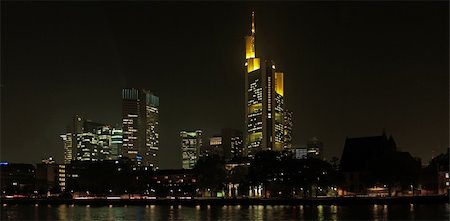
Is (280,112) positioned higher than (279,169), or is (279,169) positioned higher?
(280,112)

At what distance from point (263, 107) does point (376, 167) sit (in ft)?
268

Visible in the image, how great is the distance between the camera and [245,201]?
3428 inches

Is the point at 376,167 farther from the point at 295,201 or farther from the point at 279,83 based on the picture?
the point at 279,83

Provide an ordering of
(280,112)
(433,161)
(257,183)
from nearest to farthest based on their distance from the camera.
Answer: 1. (257,183)
2. (433,161)
3. (280,112)

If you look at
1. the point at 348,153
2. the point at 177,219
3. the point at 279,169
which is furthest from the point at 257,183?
the point at 177,219

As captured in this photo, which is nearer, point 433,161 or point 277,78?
point 433,161

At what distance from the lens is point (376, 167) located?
283ft

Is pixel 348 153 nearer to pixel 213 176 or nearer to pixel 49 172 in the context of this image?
pixel 213 176

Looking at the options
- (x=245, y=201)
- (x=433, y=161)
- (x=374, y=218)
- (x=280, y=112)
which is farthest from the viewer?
(x=280, y=112)

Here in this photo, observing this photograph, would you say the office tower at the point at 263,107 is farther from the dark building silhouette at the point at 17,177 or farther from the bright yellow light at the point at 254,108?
the dark building silhouette at the point at 17,177

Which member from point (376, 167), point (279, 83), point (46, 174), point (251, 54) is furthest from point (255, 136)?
point (376, 167)

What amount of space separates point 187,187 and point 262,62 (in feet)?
191

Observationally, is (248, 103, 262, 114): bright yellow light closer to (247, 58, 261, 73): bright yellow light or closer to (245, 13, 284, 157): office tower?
(245, 13, 284, 157): office tower

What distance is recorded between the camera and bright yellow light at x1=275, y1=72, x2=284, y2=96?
174 metres
